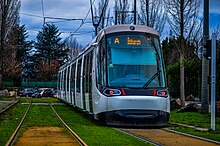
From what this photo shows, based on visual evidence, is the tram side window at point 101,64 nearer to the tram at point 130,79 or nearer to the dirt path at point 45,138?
the tram at point 130,79

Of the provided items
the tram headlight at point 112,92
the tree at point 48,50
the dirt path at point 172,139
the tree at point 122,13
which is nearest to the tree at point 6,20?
the tree at point 122,13

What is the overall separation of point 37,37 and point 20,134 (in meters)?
92.8

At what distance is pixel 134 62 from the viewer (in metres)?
18.2

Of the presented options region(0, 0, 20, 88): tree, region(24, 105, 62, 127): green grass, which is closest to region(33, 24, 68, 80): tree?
region(0, 0, 20, 88): tree

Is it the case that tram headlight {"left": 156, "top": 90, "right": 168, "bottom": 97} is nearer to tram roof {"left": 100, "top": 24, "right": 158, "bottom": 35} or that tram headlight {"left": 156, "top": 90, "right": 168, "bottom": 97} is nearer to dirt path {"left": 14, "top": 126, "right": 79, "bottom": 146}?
tram roof {"left": 100, "top": 24, "right": 158, "bottom": 35}

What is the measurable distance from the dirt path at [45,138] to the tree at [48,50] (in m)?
88.1

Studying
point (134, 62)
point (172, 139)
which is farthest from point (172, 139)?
point (134, 62)

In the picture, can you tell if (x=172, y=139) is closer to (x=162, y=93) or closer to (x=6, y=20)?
(x=162, y=93)

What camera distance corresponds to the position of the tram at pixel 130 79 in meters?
17.5

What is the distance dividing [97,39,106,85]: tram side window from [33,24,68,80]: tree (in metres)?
85.8

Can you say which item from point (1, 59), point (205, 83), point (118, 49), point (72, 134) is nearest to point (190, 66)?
point (205, 83)

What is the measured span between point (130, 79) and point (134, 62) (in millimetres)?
689

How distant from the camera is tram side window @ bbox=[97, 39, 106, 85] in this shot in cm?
1811

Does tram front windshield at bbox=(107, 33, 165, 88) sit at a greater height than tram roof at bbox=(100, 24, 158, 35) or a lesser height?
lesser
